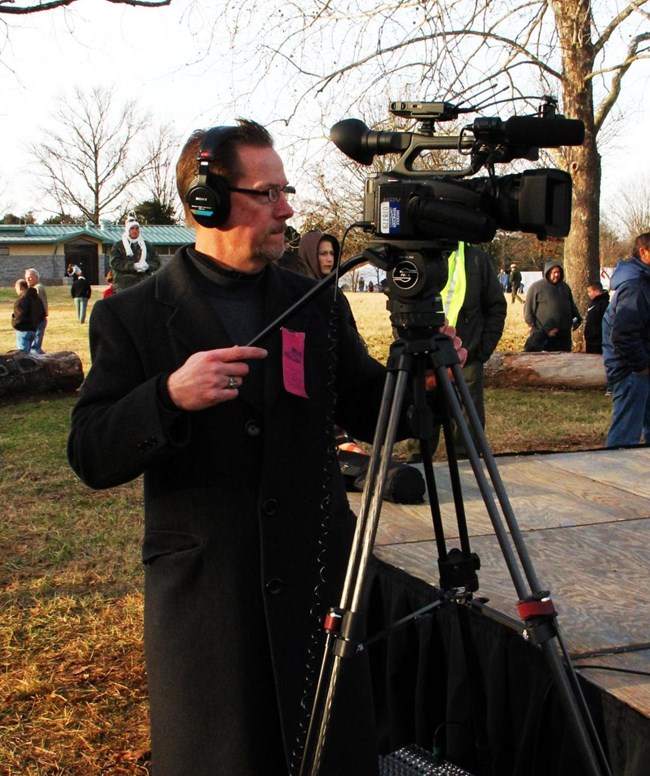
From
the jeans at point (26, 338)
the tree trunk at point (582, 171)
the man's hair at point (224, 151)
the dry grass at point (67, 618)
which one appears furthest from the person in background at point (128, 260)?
the man's hair at point (224, 151)

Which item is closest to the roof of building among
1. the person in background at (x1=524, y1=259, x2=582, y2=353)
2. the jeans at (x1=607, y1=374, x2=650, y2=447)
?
the person in background at (x1=524, y1=259, x2=582, y2=353)

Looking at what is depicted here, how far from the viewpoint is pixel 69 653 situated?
154 inches

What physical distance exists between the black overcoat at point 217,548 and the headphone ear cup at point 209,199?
0.59 ft

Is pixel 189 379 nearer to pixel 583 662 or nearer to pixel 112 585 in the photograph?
pixel 583 662

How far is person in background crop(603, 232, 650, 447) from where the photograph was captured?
20.2ft

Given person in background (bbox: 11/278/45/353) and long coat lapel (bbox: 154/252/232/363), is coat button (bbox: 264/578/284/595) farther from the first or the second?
person in background (bbox: 11/278/45/353)

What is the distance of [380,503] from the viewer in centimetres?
174

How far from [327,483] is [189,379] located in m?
0.49

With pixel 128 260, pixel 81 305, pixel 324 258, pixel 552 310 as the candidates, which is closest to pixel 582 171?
pixel 552 310

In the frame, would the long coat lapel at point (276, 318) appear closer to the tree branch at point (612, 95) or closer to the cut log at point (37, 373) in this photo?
the cut log at point (37, 373)

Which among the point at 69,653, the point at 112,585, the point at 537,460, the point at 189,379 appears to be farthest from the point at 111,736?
the point at 537,460

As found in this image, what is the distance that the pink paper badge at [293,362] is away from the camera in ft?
6.22

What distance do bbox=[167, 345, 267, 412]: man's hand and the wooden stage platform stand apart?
1104 mm

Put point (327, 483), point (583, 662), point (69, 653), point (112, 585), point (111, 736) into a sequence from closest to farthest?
point (327, 483), point (583, 662), point (111, 736), point (69, 653), point (112, 585)
